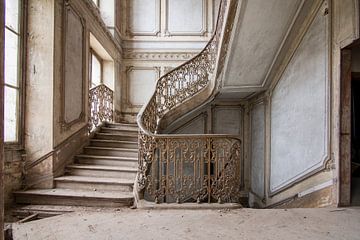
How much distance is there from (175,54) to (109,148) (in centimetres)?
434

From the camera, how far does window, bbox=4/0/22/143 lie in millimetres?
3789

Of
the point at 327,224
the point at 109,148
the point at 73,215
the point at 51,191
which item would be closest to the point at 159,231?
the point at 73,215

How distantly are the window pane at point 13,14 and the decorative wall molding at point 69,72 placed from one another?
2.24 ft

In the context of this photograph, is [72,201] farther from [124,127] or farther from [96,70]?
[96,70]

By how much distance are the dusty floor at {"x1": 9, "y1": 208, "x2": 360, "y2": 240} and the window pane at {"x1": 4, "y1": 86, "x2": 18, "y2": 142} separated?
1.55 m

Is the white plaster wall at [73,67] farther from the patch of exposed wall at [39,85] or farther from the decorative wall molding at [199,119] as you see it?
the decorative wall molding at [199,119]

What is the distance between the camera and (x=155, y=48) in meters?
8.45

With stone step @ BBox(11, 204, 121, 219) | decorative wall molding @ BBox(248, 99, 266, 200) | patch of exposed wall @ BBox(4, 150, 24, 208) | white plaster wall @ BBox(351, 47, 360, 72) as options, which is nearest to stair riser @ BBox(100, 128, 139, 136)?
patch of exposed wall @ BBox(4, 150, 24, 208)

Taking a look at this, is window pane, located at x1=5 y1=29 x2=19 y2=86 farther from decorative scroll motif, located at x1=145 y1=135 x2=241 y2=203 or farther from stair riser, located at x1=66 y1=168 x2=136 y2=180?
decorative scroll motif, located at x1=145 y1=135 x2=241 y2=203

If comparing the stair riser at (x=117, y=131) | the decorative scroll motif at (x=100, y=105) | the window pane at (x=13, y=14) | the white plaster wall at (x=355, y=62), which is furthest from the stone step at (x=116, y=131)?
the white plaster wall at (x=355, y=62)

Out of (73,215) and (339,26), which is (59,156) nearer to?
(73,215)

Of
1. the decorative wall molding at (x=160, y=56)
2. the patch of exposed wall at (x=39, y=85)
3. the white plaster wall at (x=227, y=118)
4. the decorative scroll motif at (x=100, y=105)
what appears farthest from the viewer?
the decorative wall molding at (x=160, y=56)

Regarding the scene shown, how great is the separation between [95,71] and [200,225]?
226 inches

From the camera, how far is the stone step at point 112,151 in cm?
508
